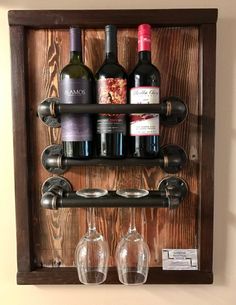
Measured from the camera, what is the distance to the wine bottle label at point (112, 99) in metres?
0.71

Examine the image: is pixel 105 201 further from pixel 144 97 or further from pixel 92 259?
pixel 144 97

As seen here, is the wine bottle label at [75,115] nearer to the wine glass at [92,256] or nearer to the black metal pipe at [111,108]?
the black metal pipe at [111,108]

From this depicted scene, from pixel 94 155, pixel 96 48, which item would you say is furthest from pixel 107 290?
pixel 96 48

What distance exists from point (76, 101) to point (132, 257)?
1.30 ft

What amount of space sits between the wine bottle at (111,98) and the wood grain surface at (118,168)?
0.24 feet

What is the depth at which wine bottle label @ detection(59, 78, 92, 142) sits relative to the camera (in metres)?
0.70

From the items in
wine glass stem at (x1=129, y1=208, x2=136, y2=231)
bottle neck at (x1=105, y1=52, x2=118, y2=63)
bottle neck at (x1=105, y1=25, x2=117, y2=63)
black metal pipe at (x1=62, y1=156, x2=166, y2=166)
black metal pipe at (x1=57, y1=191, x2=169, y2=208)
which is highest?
bottle neck at (x1=105, y1=25, x2=117, y2=63)

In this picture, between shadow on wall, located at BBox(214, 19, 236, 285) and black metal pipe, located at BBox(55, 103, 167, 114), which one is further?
shadow on wall, located at BBox(214, 19, 236, 285)

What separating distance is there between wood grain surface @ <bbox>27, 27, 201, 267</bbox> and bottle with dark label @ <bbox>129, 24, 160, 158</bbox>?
7 centimetres

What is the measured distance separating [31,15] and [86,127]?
1.03 ft

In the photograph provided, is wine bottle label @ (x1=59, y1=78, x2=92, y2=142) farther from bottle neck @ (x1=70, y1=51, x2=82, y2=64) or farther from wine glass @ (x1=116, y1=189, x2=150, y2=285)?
wine glass @ (x1=116, y1=189, x2=150, y2=285)

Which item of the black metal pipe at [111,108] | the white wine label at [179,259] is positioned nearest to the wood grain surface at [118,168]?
the white wine label at [179,259]

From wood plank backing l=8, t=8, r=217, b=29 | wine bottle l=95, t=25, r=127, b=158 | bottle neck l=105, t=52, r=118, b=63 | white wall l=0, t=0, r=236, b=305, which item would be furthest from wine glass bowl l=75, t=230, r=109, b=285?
wood plank backing l=8, t=8, r=217, b=29

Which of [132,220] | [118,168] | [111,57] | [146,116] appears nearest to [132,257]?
[132,220]
